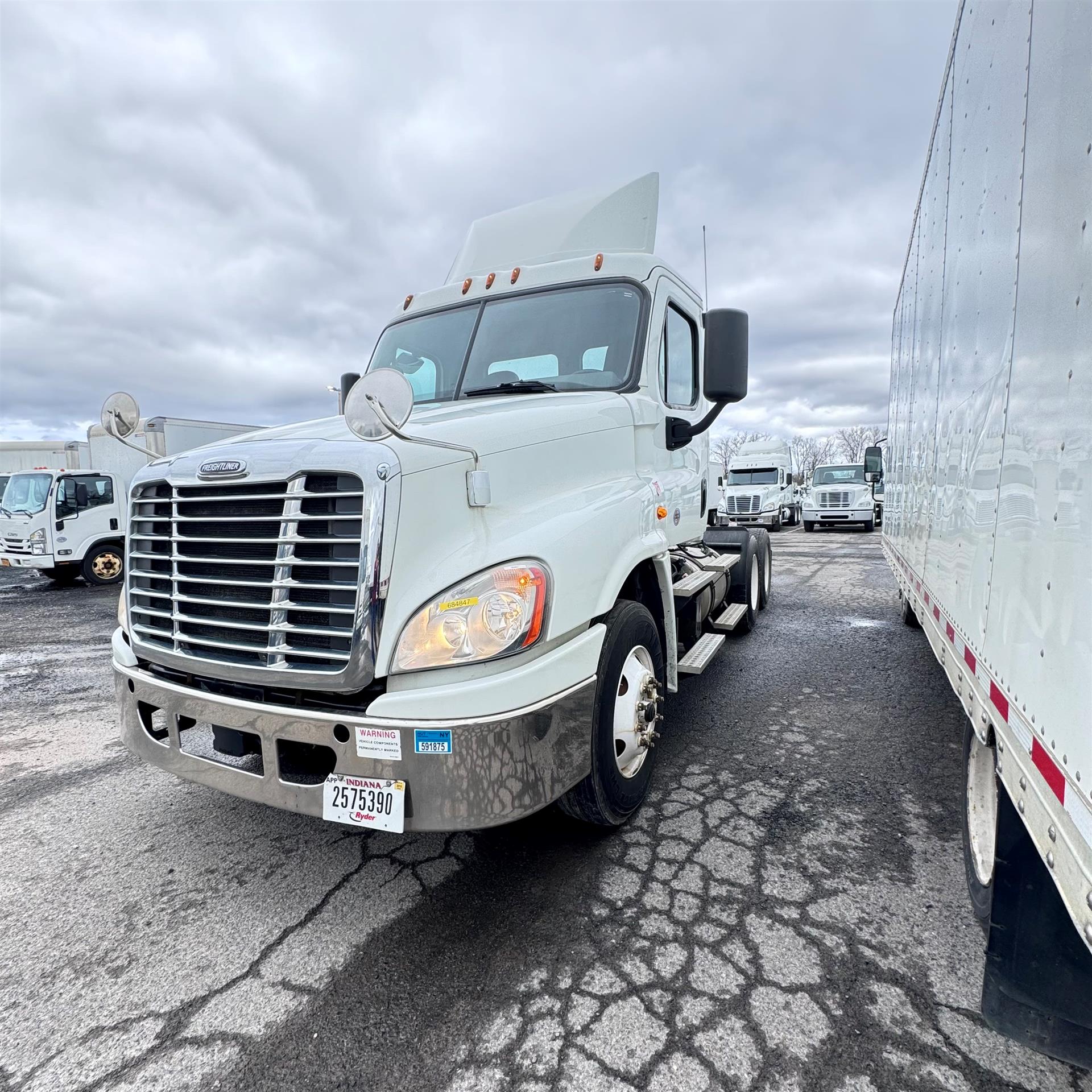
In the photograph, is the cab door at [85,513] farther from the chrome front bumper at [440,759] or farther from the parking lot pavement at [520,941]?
the chrome front bumper at [440,759]

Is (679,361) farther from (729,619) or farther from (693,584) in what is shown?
(729,619)

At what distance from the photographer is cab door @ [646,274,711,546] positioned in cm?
378

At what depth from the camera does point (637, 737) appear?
10.3ft

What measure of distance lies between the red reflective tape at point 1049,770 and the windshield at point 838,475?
24168mm

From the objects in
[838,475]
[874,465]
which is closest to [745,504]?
[838,475]

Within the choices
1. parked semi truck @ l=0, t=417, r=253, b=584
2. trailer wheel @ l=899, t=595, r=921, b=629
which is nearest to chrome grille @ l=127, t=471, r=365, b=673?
trailer wheel @ l=899, t=595, r=921, b=629

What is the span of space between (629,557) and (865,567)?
1179cm

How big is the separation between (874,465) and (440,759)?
11162 millimetres

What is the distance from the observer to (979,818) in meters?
2.59

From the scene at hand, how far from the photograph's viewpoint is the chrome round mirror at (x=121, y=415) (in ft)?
10.3

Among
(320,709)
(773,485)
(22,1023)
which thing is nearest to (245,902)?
(22,1023)

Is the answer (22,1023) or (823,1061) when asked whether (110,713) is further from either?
(823,1061)

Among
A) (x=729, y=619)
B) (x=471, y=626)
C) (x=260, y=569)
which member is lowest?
(x=729, y=619)

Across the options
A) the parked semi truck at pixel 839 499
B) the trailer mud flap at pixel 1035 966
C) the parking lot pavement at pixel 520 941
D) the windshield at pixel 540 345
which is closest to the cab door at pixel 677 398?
the windshield at pixel 540 345
